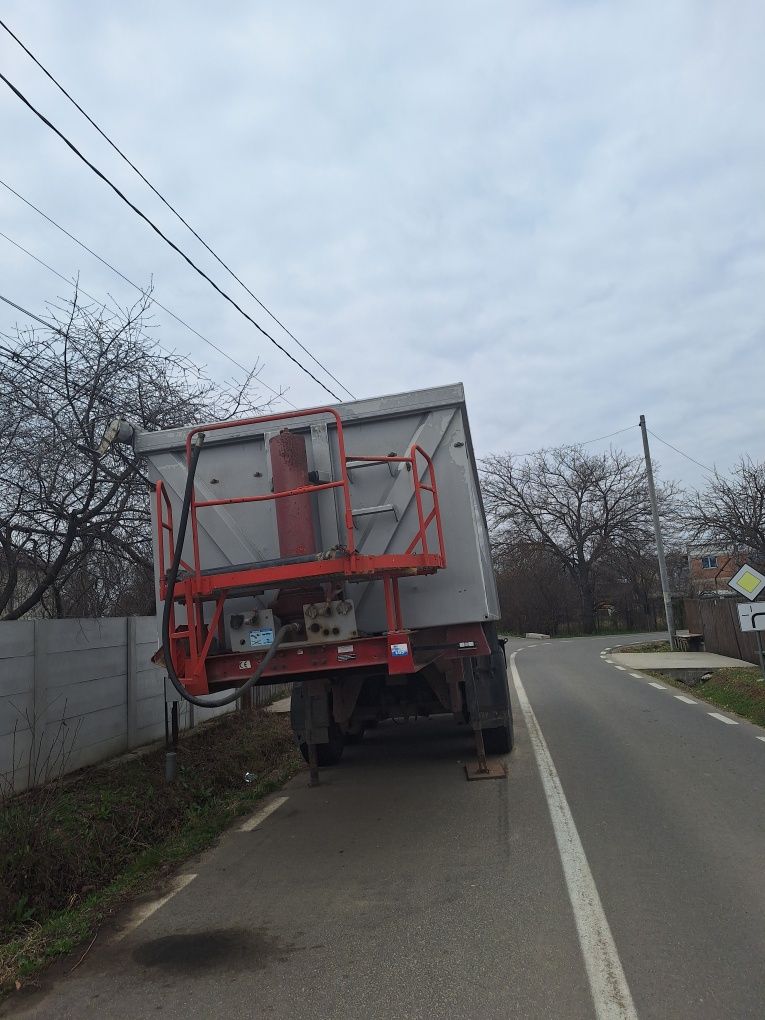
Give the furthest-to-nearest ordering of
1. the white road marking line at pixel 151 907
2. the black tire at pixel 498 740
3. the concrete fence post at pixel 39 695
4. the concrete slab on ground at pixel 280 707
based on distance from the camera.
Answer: the concrete slab on ground at pixel 280 707, the black tire at pixel 498 740, the concrete fence post at pixel 39 695, the white road marking line at pixel 151 907

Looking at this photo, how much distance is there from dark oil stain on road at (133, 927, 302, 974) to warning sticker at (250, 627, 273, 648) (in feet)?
6.09

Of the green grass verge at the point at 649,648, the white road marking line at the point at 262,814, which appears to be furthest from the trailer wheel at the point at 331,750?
the green grass verge at the point at 649,648

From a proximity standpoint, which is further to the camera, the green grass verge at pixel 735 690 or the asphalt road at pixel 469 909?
the green grass verge at pixel 735 690

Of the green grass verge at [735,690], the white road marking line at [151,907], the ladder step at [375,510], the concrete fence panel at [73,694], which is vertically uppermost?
the ladder step at [375,510]

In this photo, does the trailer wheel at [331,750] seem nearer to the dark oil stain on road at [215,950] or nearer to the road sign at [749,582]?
the dark oil stain on road at [215,950]

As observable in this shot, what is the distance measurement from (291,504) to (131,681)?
5669mm

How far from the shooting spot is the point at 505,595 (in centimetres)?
5284

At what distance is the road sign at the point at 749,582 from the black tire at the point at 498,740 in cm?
688

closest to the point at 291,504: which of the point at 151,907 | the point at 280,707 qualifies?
the point at 151,907

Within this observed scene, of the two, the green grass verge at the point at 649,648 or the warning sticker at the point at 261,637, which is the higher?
the warning sticker at the point at 261,637

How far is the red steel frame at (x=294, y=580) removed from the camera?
5.23m

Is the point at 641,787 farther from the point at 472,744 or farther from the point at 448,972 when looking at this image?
the point at 448,972

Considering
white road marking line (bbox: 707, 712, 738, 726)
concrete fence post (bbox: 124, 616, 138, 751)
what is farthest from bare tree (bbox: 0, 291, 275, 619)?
white road marking line (bbox: 707, 712, 738, 726)

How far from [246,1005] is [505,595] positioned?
50.2 metres
